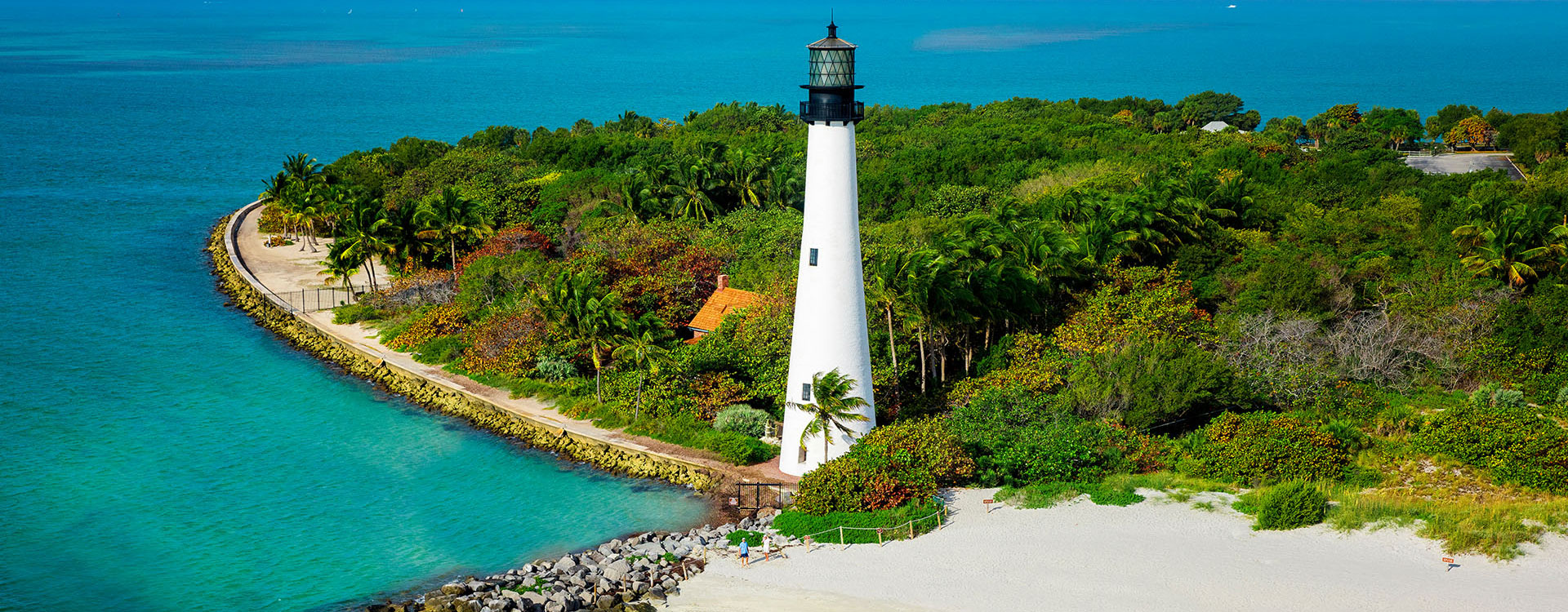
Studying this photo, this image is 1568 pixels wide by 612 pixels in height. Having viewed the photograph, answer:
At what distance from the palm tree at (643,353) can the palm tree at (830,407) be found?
653 cm

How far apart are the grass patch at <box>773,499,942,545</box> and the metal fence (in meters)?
29.5

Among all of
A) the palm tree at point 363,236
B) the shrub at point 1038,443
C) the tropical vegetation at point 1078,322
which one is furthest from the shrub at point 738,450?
the palm tree at point 363,236

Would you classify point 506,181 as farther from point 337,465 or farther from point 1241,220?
point 1241,220

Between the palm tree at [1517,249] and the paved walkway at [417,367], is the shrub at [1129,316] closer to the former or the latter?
the palm tree at [1517,249]

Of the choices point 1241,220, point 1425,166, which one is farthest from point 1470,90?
point 1241,220

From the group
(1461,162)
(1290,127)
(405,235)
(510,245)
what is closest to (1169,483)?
(510,245)

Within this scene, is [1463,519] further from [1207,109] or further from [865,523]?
[1207,109]

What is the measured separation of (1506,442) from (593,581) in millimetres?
21343

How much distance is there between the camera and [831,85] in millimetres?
28109

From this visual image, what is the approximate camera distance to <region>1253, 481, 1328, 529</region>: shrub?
27.3m

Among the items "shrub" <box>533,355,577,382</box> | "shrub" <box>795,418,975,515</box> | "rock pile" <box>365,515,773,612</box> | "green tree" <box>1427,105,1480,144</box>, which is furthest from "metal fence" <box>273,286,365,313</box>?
"green tree" <box>1427,105,1480,144</box>

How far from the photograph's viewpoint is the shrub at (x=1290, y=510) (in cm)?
2731

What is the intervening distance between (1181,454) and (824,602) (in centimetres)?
1152

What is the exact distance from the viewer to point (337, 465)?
3647 cm
